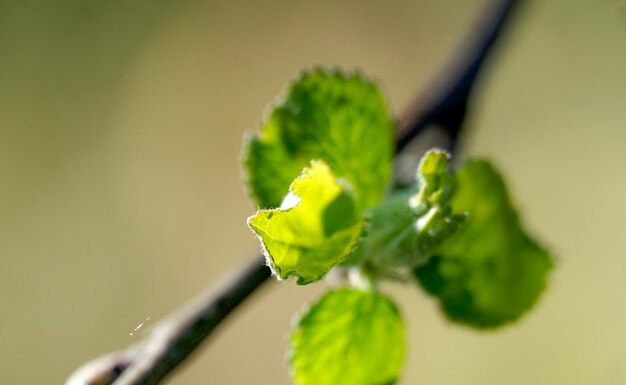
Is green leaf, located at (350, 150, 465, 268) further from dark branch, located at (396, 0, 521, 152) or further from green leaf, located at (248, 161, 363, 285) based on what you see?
dark branch, located at (396, 0, 521, 152)

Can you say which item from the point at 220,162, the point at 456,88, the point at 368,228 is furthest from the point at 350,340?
the point at 220,162

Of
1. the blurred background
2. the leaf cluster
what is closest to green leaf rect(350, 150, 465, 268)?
the leaf cluster

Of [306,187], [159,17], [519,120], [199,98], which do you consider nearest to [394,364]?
[306,187]

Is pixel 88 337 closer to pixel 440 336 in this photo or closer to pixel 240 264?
pixel 440 336

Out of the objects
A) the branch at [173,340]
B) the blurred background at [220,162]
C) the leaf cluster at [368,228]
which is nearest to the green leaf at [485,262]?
the leaf cluster at [368,228]

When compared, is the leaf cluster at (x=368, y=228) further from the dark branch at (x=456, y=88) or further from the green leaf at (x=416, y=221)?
the dark branch at (x=456, y=88)

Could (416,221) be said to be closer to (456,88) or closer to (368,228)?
(368,228)

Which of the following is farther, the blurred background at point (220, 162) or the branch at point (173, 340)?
the blurred background at point (220, 162)
